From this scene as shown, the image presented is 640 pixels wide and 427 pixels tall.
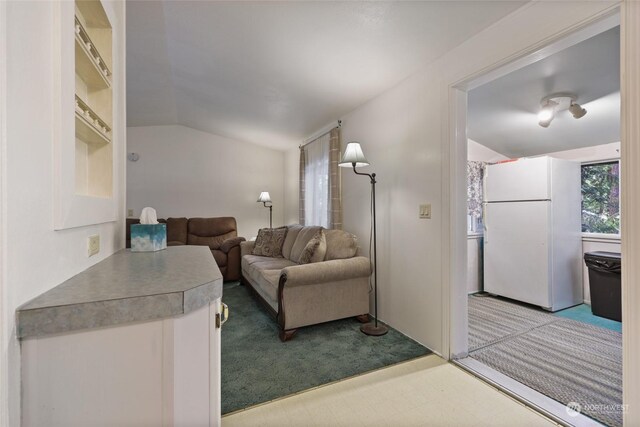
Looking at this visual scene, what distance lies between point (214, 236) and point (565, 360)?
4.66 metres

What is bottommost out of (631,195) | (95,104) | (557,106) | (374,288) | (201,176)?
(374,288)

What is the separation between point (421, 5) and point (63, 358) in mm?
2133

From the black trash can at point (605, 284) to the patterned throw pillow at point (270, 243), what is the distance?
11.4ft

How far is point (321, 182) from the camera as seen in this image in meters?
4.10

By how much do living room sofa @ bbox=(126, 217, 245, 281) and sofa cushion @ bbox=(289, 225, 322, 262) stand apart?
126 cm

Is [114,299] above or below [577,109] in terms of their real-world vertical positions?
below

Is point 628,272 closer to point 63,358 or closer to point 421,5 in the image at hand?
point 421,5

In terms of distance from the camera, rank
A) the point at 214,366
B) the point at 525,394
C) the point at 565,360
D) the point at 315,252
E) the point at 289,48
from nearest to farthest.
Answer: the point at 214,366 → the point at 525,394 → the point at 565,360 → the point at 289,48 → the point at 315,252

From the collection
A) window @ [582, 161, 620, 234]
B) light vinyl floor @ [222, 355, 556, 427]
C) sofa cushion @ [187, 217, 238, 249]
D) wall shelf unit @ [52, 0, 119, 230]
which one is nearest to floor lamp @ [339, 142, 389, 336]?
light vinyl floor @ [222, 355, 556, 427]

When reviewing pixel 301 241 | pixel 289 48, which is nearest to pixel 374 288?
pixel 301 241

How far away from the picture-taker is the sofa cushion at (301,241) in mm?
3316

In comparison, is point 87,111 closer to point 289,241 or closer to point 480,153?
point 289,241

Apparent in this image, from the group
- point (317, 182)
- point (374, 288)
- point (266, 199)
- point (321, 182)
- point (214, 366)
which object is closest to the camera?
point (214, 366)

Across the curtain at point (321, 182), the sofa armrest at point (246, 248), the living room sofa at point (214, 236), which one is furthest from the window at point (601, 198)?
the living room sofa at point (214, 236)
